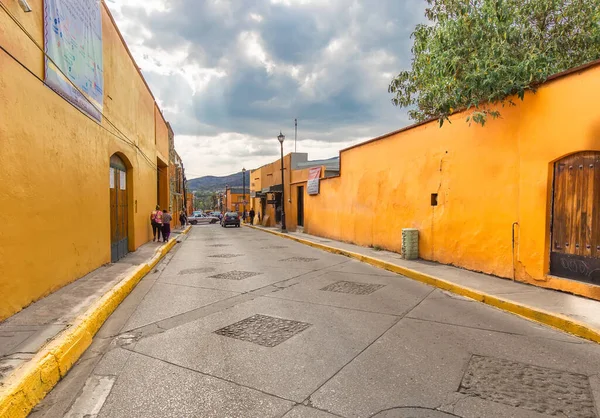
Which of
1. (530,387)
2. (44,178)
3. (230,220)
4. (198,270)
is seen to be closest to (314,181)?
(198,270)

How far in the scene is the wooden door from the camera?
21.2ft

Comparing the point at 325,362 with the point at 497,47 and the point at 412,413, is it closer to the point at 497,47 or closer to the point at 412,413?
the point at 412,413

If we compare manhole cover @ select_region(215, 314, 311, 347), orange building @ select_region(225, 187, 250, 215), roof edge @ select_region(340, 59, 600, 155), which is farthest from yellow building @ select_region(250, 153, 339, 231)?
orange building @ select_region(225, 187, 250, 215)

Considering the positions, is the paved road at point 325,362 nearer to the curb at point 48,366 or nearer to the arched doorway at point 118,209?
the curb at point 48,366

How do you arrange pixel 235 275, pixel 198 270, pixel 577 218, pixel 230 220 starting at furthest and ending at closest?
pixel 230 220
pixel 198 270
pixel 235 275
pixel 577 218

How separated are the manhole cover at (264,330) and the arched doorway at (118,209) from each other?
7074 millimetres

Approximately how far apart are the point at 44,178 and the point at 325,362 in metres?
5.58

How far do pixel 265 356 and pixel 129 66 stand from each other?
1288 cm

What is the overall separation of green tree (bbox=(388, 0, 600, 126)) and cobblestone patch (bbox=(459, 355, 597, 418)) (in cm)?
581

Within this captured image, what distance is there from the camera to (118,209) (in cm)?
1217

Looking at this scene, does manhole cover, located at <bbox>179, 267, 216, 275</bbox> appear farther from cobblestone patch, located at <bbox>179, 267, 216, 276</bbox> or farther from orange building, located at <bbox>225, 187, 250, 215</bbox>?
orange building, located at <bbox>225, 187, 250, 215</bbox>

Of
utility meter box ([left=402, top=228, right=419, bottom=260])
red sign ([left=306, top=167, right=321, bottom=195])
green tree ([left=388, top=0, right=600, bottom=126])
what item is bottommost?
utility meter box ([left=402, top=228, right=419, bottom=260])

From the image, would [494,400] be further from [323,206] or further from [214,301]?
[323,206]

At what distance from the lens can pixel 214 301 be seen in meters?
6.88
